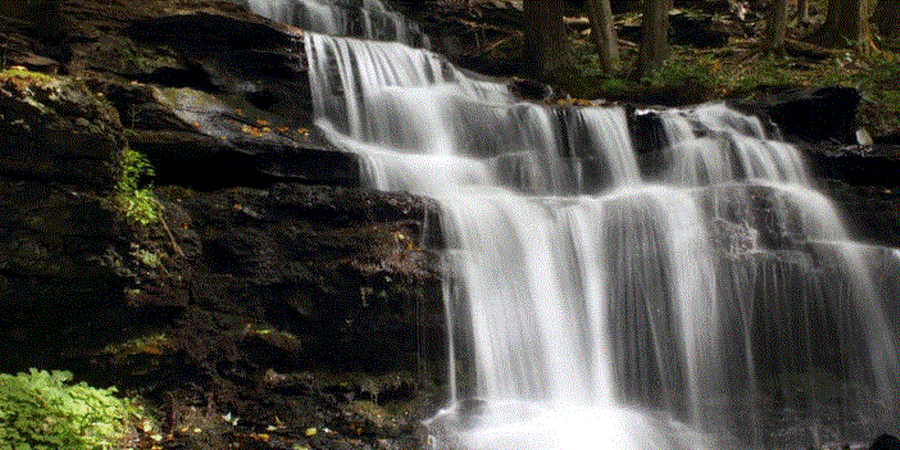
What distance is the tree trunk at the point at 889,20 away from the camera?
1836 centimetres

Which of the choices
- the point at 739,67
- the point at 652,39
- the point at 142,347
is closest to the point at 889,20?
the point at 739,67

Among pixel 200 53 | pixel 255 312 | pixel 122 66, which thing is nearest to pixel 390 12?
pixel 200 53

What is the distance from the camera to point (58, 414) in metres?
5.07

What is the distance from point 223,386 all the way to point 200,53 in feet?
19.2

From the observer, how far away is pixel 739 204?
888 centimetres

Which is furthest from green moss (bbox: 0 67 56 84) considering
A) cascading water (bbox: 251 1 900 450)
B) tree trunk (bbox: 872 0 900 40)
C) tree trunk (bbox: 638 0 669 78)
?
tree trunk (bbox: 872 0 900 40)

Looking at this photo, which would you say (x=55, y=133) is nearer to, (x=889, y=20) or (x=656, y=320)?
(x=656, y=320)

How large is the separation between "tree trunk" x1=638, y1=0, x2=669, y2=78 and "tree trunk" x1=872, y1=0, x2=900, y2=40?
7000mm

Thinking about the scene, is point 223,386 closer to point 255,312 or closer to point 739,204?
point 255,312

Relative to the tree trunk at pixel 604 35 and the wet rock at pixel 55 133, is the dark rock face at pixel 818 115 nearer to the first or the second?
the tree trunk at pixel 604 35

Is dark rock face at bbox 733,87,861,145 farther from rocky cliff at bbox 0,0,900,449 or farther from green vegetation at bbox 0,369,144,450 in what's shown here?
green vegetation at bbox 0,369,144,450

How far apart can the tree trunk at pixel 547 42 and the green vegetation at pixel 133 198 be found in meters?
9.97

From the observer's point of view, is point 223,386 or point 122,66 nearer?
point 223,386

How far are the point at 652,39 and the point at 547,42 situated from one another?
2000 millimetres
